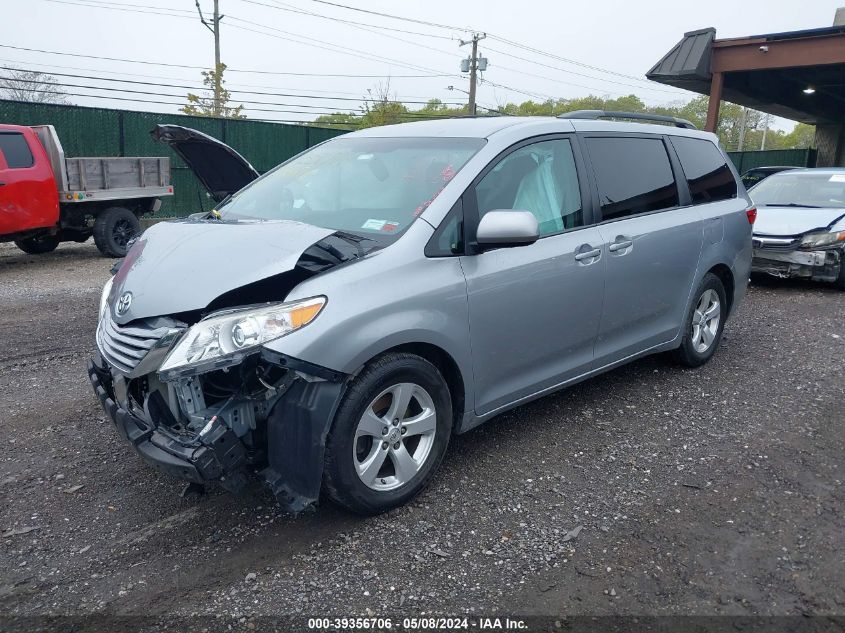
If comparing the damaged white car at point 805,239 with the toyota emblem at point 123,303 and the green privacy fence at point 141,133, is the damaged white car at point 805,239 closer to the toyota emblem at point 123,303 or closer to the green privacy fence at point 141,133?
the toyota emblem at point 123,303

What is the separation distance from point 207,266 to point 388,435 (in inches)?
43.1

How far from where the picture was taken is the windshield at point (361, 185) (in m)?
3.48

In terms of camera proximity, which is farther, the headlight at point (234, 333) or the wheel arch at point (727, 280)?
the wheel arch at point (727, 280)

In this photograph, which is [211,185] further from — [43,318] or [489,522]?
[489,522]

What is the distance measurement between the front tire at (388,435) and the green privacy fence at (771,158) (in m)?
28.6

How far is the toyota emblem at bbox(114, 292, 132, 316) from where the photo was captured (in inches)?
120

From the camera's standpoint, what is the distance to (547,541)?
305 centimetres

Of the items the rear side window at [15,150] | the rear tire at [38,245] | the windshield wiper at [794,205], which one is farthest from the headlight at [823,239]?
the rear tire at [38,245]

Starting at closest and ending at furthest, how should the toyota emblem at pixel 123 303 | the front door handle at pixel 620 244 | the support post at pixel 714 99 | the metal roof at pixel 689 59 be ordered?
the toyota emblem at pixel 123 303 → the front door handle at pixel 620 244 → the metal roof at pixel 689 59 → the support post at pixel 714 99

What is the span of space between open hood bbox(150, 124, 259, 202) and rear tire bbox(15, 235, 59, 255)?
602 centimetres

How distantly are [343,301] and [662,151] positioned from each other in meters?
3.07

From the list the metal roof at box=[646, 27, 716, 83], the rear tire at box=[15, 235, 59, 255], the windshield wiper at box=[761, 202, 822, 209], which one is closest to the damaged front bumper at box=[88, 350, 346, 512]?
the windshield wiper at box=[761, 202, 822, 209]

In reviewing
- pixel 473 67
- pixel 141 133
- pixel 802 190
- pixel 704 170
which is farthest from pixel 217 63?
pixel 704 170

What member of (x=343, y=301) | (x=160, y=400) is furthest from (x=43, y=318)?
(x=343, y=301)
